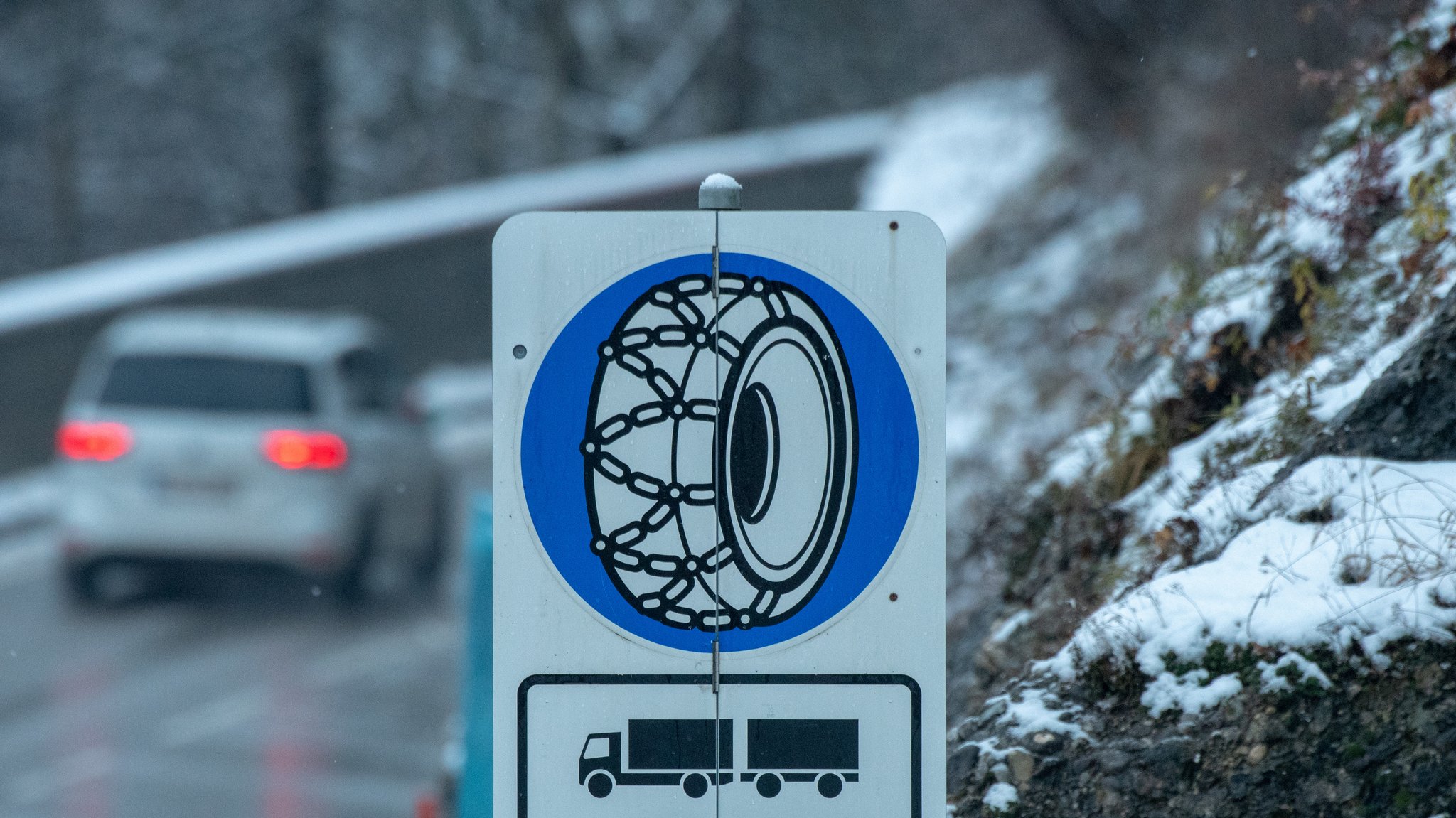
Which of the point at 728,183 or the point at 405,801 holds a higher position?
the point at 728,183

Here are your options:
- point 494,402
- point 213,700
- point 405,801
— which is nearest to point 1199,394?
point 494,402

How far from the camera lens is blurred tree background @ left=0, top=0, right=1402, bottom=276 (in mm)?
27656

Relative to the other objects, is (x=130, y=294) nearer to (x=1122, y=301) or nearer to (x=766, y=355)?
(x=1122, y=301)

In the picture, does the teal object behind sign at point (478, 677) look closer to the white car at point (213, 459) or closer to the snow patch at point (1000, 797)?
the snow patch at point (1000, 797)

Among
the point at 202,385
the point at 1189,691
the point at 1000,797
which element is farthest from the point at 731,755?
the point at 202,385

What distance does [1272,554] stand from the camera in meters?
3.32

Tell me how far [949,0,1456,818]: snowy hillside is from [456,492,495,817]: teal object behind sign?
2.08 m

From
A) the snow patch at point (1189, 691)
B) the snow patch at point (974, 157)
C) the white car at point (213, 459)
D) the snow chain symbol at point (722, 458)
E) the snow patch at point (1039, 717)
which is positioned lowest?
the snow patch at point (1039, 717)

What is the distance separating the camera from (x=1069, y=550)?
14.3ft

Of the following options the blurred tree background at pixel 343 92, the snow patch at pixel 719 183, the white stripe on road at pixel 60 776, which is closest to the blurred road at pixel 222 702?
the white stripe on road at pixel 60 776

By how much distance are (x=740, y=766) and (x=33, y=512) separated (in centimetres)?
1274

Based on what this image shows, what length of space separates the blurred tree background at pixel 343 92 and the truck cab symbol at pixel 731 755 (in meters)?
23.3

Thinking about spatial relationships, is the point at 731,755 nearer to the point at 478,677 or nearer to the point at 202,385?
the point at 478,677

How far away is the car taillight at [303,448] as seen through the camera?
1064 centimetres
